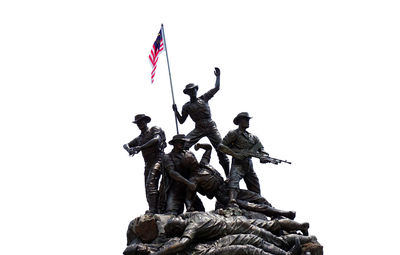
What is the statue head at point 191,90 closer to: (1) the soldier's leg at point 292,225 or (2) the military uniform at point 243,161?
(2) the military uniform at point 243,161

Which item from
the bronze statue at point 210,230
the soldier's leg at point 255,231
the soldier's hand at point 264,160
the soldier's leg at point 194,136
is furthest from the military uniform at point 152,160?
the soldier's leg at point 255,231

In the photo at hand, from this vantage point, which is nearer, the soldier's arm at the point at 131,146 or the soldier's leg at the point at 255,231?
the soldier's leg at the point at 255,231

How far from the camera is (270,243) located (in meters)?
15.3

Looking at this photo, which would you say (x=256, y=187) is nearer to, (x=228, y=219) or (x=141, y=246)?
(x=228, y=219)

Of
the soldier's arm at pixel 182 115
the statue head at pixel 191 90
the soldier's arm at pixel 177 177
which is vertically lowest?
the soldier's arm at pixel 177 177

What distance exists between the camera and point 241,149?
17.4 m

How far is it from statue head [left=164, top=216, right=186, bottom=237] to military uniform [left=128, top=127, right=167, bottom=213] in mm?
2235

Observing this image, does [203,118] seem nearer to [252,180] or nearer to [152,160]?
[152,160]

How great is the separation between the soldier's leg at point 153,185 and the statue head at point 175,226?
2.24 m

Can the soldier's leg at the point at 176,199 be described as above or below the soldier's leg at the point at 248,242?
above

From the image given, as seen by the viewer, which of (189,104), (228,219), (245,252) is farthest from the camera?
(189,104)

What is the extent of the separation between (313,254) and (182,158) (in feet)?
12.8

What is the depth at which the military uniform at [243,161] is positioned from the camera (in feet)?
57.0

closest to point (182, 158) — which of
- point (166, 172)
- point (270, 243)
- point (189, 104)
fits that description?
point (166, 172)
